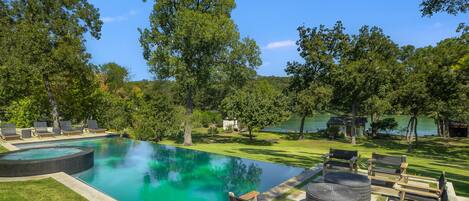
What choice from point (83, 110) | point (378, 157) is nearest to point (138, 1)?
point (83, 110)

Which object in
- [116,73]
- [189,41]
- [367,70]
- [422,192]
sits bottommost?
[422,192]

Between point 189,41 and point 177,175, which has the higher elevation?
point 189,41

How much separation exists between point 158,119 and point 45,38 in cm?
980

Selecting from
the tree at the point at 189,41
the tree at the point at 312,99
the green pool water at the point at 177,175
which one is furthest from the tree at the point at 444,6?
the tree at the point at 312,99

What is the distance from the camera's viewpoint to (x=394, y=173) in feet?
31.3

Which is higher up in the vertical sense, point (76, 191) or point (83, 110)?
point (83, 110)

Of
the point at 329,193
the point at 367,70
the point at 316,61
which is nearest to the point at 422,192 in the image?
the point at 329,193

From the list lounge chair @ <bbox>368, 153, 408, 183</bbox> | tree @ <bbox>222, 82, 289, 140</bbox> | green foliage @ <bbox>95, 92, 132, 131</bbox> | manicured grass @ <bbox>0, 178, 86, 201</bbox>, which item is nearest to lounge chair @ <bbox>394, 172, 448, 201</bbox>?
lounge chair @ <bbox>368, 153, 408, 183</bbox>

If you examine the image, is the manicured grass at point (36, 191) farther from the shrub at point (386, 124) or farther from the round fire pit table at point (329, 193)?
the shrub at point (386, 124)

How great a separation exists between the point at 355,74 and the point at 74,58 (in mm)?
22217

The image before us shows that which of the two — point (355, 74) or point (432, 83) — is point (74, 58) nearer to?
point (355, 74)

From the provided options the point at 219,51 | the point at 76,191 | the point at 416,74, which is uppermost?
the point at 219,51

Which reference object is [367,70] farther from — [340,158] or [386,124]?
[340,158]

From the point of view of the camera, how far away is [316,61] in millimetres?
31312
